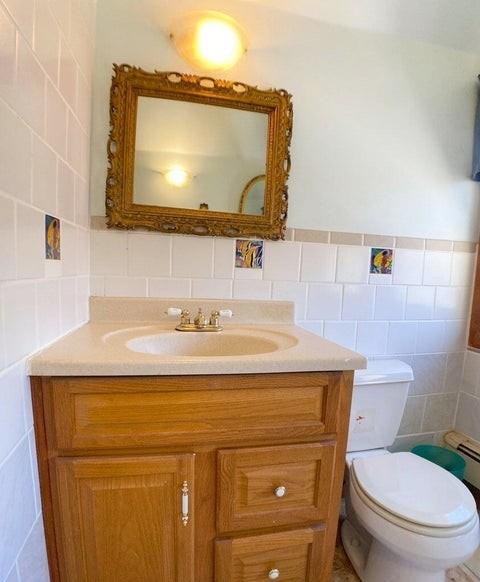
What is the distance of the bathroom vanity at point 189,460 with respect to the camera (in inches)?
27.0

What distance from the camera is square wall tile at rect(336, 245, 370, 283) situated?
4.19 feet

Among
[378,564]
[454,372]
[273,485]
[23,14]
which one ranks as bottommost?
[378,564]

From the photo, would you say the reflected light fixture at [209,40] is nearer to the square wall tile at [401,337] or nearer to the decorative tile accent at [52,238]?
the decorative tile accent at [52,238]

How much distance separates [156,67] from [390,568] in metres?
1.88

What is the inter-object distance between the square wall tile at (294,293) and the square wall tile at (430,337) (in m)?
0.60

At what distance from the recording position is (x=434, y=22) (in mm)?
1195

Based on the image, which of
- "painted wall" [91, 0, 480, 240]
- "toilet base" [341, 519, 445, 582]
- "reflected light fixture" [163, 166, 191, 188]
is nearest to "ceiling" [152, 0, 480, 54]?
"painted wall" [91, 0, 480, 240]

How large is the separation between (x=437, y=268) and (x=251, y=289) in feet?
2.93

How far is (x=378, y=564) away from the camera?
3.26 ft

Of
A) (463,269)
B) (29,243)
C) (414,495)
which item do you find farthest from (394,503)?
(29,243)

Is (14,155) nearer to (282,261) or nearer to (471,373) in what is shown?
(282,261)

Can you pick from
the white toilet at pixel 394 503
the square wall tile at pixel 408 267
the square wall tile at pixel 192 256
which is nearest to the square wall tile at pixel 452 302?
the square wall tile at pixel 408 267

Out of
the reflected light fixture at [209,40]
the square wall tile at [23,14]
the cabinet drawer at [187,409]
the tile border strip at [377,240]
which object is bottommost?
the cabinet drawer at [187,409]

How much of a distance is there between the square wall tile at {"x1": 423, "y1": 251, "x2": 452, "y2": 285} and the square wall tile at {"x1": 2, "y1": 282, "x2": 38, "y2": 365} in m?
1.50
